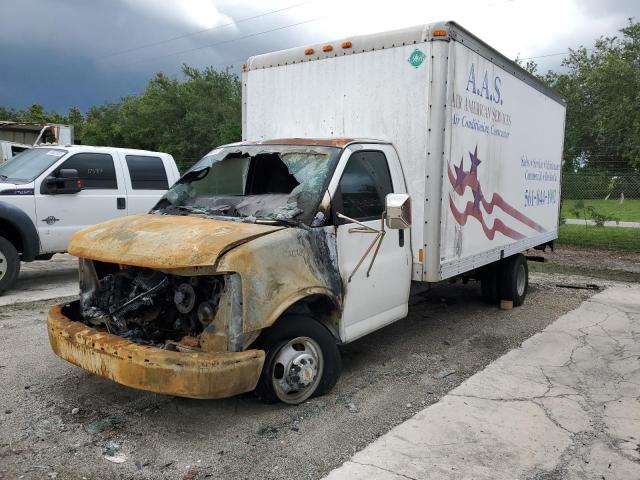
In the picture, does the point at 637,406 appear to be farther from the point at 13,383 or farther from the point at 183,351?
the point at 13,383

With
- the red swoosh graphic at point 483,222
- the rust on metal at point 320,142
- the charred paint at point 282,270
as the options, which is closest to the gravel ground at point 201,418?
the charred paint at point 282,270

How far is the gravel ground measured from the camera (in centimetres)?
336

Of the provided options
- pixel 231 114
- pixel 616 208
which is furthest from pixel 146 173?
pixel 231 114

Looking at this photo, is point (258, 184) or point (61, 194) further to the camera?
point (61, 194)

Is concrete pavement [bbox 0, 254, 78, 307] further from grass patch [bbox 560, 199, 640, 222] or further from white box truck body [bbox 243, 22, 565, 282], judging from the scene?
grass patch [bbox 560, 199, 640, 222]

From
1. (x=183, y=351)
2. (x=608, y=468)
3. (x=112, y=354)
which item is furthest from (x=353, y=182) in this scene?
(x=608, y=468)

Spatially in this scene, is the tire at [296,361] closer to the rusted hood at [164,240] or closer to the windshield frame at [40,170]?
the rusted hood at [164,240]

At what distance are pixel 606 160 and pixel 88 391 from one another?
14978mm

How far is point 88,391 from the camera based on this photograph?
439 centimetres

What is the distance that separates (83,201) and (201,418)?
217 inches

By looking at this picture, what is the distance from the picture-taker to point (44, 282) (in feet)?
29.1

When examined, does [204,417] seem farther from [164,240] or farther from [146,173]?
[146,173]

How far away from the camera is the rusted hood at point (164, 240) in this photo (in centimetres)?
342

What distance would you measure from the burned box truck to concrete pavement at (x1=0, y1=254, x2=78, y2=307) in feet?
A: 12.6
